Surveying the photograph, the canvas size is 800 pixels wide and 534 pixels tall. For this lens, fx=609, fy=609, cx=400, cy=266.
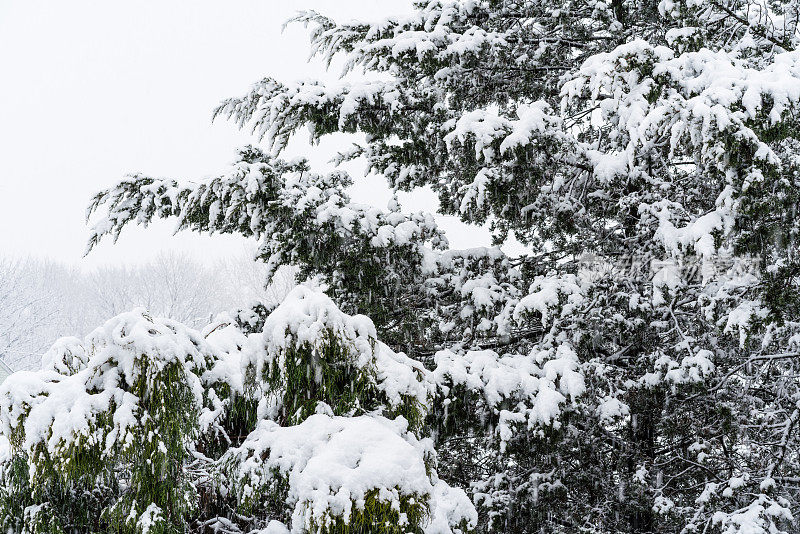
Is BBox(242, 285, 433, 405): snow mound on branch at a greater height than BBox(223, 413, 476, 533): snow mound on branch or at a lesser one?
greater

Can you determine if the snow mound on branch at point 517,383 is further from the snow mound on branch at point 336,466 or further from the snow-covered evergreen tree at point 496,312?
the snow mound on branch at point 336,466

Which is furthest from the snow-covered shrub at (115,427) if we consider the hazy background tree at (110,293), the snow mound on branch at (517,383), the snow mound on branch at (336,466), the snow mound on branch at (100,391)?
the hazy background tree at (110,293)

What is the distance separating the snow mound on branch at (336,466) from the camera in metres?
1.87

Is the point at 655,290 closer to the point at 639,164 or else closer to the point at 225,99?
the point at 639,164

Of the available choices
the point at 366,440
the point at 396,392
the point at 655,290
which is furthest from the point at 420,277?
the point at 366,440

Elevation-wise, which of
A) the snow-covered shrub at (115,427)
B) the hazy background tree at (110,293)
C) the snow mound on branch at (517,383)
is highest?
the snow mound on branch at (517,383)

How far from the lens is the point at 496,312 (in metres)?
5.40

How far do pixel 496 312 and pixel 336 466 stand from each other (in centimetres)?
363

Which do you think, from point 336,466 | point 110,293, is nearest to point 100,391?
point 336,466

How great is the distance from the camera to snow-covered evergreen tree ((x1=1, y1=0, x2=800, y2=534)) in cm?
215

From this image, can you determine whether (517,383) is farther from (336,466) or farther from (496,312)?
(336,466)

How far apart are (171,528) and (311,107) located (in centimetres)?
378

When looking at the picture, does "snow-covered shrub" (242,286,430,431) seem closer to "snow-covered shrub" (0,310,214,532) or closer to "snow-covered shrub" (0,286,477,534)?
"snow-covered shrub" (0,286,477,534)

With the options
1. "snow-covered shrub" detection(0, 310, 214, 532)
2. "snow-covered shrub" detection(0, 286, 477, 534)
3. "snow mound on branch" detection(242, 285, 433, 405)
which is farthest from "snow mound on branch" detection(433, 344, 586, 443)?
"snow-covered shrub" detection(0, 310, 214, 532)
